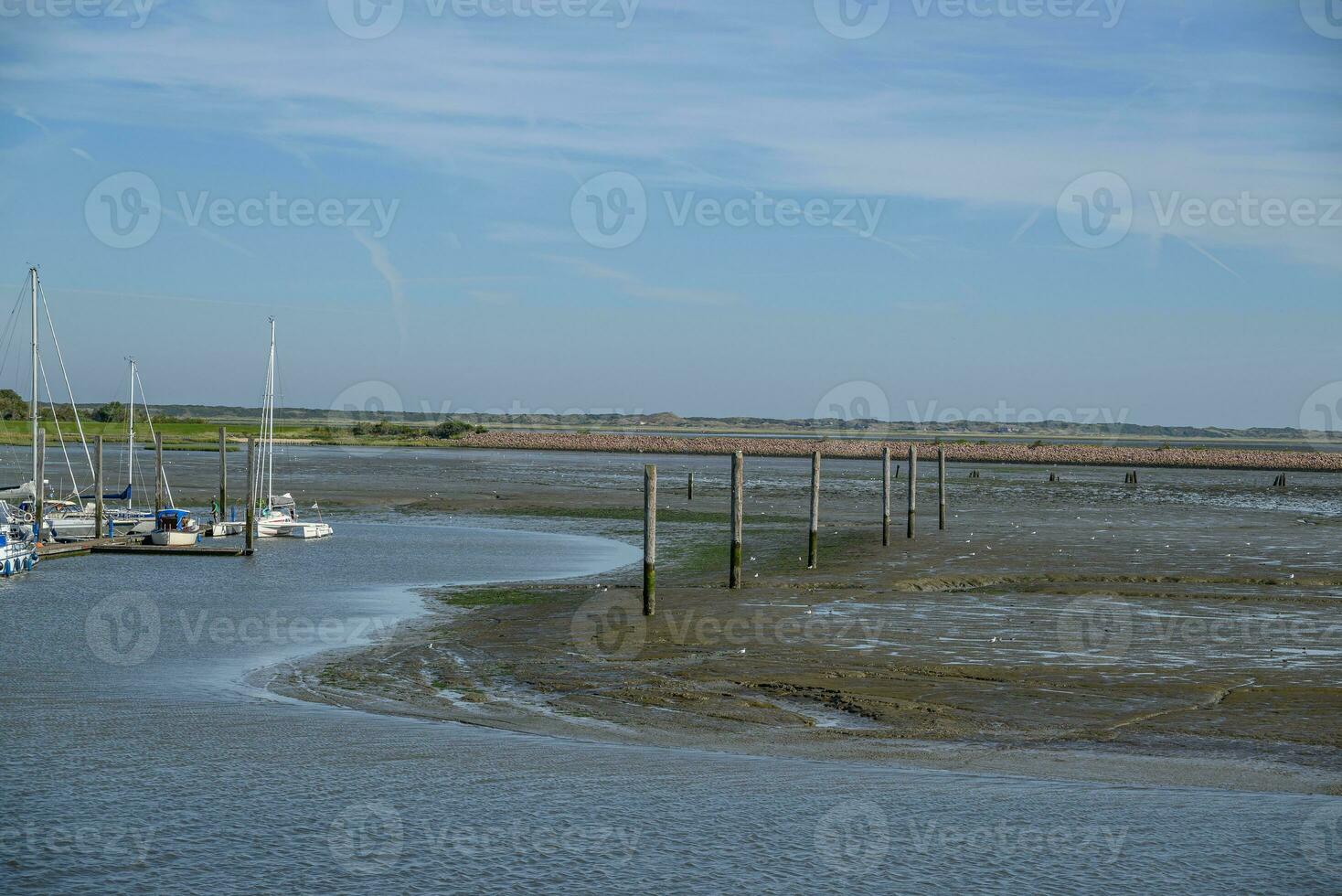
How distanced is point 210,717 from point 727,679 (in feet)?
21.8

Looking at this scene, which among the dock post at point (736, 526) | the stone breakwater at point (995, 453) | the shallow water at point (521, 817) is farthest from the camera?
the stone breakwater at point (995, 453)

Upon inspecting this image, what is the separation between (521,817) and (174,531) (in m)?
31.1

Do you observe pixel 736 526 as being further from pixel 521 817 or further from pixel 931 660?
pixel 521 817

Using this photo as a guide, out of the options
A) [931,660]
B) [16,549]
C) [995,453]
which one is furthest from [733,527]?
[995,453]

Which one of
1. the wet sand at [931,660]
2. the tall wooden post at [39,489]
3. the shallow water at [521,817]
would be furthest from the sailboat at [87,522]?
the shallow water at [521,817]

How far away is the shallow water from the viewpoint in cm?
1041

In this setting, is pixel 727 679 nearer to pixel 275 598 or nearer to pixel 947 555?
pixel 275 598

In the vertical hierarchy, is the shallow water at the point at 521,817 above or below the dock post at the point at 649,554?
below

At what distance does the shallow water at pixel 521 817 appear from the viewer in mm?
10414

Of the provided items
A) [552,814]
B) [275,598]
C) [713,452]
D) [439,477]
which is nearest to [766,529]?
[275,598]

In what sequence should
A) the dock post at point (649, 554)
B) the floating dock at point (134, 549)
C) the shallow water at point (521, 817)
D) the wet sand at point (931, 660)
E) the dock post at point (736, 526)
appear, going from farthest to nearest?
the floating dock at point (134, 549)
the dock post at point (736, 526)
the dock post at point (649, 554)
the wet sand at point (931, 660)
the shallow water at point (521, 817)

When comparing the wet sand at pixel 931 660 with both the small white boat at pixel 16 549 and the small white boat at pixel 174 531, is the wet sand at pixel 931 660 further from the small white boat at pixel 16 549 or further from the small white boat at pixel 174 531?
the small white boat at pixel 174 531

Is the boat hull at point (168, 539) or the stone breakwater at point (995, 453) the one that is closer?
the boat hull at point (168, 539)

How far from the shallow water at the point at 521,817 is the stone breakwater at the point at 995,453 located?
319ft
